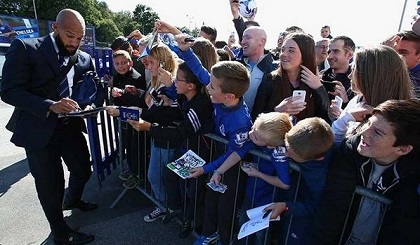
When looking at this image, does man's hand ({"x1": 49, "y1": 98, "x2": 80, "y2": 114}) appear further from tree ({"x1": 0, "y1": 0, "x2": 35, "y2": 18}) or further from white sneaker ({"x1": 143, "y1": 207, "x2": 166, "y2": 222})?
tree ({"x1": 0, "y1": 0, "x2": 35, "y2": 18})

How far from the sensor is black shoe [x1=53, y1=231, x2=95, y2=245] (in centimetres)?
290

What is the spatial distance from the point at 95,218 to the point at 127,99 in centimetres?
149

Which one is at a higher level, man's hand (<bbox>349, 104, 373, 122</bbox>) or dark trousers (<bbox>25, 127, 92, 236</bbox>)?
man's hand (<bbox>349, 104, 373, 122</bbox>)

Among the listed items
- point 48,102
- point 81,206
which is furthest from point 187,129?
point 81,206

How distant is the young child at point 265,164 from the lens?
2.05 meters

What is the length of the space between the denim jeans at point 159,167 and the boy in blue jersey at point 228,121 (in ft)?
2.34

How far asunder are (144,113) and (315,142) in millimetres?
1880

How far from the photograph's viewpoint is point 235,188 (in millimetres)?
2521

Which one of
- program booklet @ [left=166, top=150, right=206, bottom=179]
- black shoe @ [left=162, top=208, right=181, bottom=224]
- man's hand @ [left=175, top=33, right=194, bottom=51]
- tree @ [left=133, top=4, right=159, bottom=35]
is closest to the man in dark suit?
black shoe @ [left=162, top=208, right=181, bottom=224]

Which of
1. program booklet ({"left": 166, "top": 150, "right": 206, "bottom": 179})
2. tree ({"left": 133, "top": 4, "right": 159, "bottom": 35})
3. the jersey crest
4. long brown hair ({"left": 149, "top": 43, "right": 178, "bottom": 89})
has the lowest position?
program booklet ({"left": 166, "top": 150, "right": 206, "bottom": 179})

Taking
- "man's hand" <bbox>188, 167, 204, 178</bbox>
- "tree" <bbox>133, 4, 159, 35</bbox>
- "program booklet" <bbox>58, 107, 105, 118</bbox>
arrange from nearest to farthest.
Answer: "man's hand" <bbox>188, 167, 204, 178</bbox> → "program booklet" <bbox>58, 107, 105, 118</bbox> → "tree" <bbox>133, 4, 159, 35</bbox>

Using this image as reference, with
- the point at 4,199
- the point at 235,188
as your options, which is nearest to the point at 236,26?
the point at 235,188

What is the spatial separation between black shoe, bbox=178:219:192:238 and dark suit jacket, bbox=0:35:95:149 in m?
1.64

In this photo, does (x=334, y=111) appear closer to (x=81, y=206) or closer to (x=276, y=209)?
(x=276, y=209)
